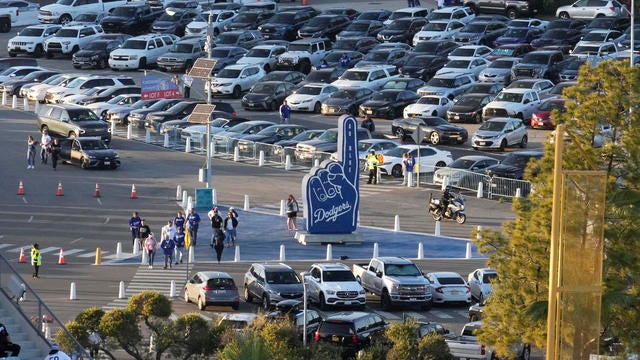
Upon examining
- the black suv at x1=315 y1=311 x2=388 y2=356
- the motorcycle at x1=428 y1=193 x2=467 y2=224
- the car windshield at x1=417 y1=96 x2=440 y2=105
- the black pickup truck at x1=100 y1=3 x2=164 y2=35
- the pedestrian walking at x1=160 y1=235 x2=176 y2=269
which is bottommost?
the black suv at x1=315 y1=311 x2=388 y2=356

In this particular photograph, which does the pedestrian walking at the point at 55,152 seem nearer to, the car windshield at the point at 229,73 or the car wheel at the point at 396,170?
the car wheel at the point at 396,170

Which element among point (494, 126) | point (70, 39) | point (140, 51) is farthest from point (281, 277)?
point (70, 39)

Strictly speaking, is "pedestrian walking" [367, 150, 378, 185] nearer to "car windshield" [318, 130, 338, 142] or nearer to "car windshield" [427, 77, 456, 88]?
"car windshield" [318, 130, 338, 142]

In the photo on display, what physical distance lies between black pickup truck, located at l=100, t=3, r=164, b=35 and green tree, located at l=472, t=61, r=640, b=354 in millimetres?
64180

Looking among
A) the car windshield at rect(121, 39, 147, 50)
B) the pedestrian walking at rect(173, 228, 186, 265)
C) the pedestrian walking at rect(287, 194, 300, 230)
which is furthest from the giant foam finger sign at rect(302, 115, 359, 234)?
the car windshield at rect(121, 39, 147, 50)

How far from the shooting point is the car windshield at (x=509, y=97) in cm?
6812

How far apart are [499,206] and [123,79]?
2546cm

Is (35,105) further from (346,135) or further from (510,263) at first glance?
(510,263)

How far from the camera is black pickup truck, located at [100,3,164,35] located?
9106 cm

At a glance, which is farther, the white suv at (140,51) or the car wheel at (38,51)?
the car wheel at (38,51)

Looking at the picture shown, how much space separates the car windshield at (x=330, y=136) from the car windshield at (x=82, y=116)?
9.32m

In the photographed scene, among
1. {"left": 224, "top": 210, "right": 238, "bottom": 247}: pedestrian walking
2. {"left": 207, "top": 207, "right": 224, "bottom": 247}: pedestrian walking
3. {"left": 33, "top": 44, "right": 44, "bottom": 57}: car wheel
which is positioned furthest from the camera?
{"left": 33, "top": 44, "right": 44, "bottom": 57}: car wheel

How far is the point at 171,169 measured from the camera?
193ft

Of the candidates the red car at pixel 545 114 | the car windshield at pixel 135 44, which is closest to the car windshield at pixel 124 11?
the car windshield at pixel 135 44
